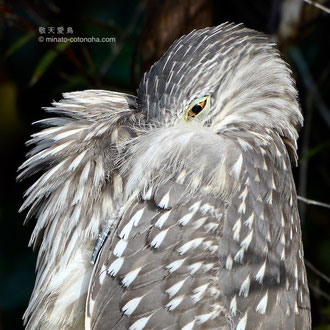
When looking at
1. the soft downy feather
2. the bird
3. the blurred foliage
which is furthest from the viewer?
the blurred foliage

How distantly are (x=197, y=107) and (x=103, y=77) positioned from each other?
1437 millimetres

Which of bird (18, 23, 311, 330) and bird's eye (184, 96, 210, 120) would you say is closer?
bird (18, 23, 311, 330)

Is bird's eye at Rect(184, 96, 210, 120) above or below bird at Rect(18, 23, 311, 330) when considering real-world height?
above

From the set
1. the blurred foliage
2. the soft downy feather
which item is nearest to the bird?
the soft downy feather

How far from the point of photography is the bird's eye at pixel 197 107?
186 cm

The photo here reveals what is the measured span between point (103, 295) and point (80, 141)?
461 mm

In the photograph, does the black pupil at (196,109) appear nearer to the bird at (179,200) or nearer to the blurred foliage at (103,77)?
the bird at (179,200)

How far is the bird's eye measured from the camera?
186 centimetres

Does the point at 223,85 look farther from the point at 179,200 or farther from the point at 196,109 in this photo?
the point at 179,200

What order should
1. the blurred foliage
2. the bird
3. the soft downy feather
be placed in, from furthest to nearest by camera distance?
1. the blurred foliage
2. the soft downy feather
3. the bird

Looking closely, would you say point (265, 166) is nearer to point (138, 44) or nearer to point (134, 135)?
point (134, 135)

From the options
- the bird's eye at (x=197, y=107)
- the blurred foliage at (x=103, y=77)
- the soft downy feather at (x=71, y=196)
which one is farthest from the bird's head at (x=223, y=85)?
the blurred foliage at (x=103, y=77)

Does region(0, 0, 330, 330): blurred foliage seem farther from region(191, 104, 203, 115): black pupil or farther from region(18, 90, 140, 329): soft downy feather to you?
region(191, 104, 203, 115): black pupil

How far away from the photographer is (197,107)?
1.87 m
